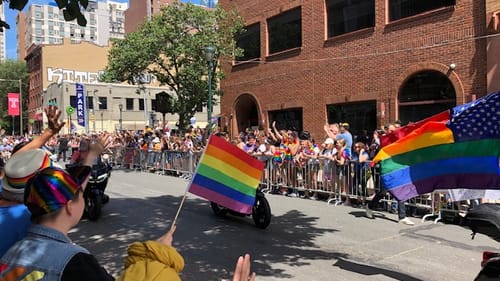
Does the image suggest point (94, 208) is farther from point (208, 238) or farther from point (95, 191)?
point (208, 238)

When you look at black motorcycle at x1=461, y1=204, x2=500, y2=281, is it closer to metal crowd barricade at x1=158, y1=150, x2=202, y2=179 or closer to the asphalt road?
the asphalt road

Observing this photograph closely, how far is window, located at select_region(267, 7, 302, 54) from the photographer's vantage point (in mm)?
19609

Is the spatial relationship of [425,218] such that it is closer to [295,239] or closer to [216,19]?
[295,239]

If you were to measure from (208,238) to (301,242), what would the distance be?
1509 millimetres

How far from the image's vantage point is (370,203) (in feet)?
30.7

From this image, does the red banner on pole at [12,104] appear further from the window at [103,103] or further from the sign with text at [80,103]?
the sign with text at [80,103]

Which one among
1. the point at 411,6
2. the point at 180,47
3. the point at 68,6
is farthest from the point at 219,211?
the point at 180,47

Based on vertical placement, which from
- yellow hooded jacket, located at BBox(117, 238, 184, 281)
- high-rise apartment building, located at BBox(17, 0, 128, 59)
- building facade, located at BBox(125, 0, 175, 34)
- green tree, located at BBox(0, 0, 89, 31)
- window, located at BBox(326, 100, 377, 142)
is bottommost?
yellow hooded jacket, located at BBox(117, 238, 184, 281)

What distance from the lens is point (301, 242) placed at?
7.12m

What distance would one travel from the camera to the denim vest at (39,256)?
175 centimetres

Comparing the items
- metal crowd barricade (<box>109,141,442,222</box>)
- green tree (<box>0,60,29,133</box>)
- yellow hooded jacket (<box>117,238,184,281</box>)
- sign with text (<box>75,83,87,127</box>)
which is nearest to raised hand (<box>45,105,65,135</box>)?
yellow hooded jacket (<box>117,238,184,281</box>)

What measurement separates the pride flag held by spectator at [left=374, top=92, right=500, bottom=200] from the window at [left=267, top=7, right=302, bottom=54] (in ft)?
51.3

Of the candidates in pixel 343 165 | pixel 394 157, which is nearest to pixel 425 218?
pixel 343 165

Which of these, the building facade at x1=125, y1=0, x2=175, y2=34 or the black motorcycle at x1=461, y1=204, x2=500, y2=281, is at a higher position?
the building facade at x1=125, y1=0, x2=175, y2=34
